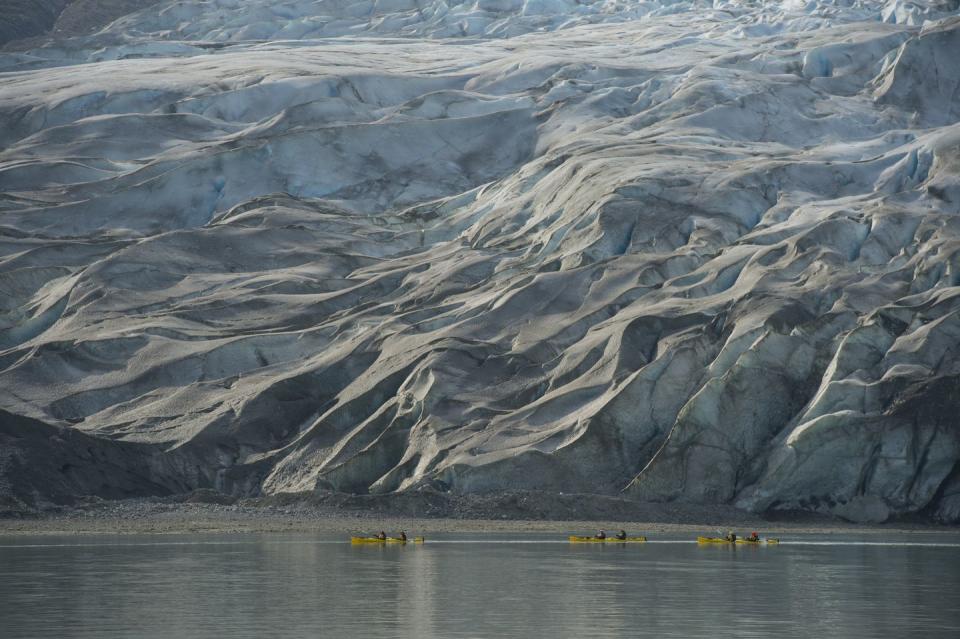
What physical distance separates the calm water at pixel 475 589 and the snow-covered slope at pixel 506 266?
27.9 ft

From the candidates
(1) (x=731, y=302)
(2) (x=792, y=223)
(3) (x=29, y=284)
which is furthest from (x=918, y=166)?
(3) (x=29, y=284)

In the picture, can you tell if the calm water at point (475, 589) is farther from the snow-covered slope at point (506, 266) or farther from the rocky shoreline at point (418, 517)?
the snow-covered slope at point (506, 266)

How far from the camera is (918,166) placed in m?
72.7

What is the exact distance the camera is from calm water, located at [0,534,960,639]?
27.8 metres

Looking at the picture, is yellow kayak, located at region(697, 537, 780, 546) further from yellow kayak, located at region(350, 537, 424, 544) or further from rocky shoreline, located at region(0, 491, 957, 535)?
yellow kayak, located at region(350, 537, 424, 544)

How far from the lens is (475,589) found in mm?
33844

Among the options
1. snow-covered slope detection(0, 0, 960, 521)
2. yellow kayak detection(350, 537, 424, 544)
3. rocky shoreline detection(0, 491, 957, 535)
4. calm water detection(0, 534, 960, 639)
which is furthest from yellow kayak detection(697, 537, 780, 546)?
yellow kayak detection(350, 537, 424, 544)

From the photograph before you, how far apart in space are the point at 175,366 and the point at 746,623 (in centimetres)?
4302

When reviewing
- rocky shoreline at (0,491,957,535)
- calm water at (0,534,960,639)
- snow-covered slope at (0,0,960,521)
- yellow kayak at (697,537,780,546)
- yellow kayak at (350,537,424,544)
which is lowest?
calm water at (0,534,960,639)

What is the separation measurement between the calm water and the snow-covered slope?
8512 millimetres

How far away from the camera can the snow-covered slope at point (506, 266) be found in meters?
55.8

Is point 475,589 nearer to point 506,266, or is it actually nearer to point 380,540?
point 380,540

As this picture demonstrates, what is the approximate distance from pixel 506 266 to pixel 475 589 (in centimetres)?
3868

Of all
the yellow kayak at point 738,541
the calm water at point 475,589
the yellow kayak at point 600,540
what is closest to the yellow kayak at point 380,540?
the calm water at point 475,589
